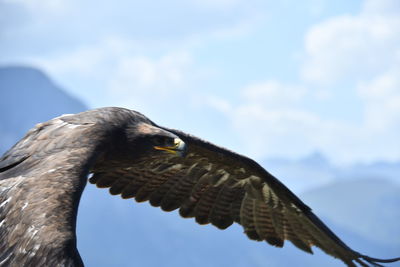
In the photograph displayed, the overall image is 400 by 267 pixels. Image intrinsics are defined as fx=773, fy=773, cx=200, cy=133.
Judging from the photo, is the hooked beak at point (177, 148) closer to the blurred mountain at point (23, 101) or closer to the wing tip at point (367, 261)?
the wing tip at point (367, 261)

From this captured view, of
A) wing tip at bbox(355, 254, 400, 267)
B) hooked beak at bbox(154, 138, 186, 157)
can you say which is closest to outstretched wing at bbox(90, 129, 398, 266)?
wing tip at bbox(355, 254, 400, 267)

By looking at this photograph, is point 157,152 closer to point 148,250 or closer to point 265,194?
point 265,194

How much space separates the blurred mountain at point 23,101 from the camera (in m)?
43.2

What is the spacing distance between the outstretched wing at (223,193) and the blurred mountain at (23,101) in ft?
104

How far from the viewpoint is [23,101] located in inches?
1737

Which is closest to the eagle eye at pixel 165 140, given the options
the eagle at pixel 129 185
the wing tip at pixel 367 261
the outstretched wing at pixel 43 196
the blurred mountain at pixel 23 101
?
the eagle at pixel 129 185

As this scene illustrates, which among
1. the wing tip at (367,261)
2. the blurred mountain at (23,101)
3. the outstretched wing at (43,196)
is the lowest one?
the outstretched wing at (43,196)

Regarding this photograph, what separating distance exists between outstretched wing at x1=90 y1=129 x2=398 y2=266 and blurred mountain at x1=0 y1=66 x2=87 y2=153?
31696 mm

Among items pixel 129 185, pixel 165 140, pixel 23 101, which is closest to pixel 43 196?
pixel 165 140

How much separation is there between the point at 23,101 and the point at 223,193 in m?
34.1

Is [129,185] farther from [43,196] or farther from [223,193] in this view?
[43,196]

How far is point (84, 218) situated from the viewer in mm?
42094

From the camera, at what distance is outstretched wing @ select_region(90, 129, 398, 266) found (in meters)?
11.2

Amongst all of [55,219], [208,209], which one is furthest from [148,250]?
[55,219]
